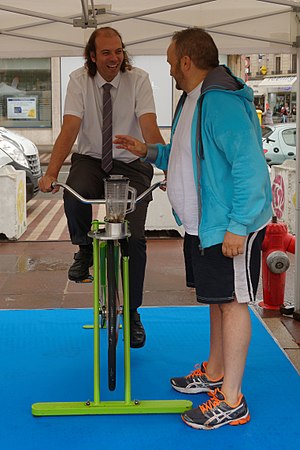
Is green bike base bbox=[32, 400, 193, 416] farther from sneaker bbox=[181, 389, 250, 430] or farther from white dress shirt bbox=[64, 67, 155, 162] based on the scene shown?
white dress shirt bbox=[64, 67, 155, 162]

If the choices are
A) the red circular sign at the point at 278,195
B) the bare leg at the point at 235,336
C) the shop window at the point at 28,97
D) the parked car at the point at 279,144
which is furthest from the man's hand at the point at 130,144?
the shop window at the point at 28,97

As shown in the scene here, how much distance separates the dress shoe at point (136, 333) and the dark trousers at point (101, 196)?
0.46 feet

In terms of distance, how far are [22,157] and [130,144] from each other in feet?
26.9

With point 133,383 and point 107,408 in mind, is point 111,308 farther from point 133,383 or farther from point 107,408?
point 133,383

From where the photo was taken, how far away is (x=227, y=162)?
144 inches

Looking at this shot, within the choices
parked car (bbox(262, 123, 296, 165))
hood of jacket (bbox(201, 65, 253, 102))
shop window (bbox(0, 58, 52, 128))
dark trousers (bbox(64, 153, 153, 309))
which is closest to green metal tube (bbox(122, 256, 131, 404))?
dark trousers (bbox(64, 153, 153, 309))

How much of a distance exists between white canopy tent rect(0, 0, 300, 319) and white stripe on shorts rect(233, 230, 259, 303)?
2388mm

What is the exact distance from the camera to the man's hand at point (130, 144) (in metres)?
3.98

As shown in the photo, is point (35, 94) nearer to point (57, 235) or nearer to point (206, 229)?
point (57, 235)

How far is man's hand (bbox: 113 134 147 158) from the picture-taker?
3.98 meters

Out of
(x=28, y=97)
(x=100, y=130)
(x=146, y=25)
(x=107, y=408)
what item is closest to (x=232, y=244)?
(x=107, y=408)

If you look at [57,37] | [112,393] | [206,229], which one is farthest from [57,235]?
[206,229]

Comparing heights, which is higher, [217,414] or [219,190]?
[219,190]

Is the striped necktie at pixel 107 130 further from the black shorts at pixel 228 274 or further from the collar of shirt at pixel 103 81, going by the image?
the black shorts at pixel 228 274
